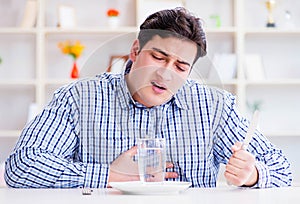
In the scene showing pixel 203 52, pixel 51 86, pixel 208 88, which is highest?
pixel 203 52

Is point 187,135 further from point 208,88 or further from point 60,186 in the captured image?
point 60,186

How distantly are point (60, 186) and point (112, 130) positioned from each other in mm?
252

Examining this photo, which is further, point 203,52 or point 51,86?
point 51,86

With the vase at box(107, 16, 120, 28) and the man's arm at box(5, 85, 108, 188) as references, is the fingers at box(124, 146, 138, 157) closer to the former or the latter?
the man's arm at box(5, 85, 108, 188)

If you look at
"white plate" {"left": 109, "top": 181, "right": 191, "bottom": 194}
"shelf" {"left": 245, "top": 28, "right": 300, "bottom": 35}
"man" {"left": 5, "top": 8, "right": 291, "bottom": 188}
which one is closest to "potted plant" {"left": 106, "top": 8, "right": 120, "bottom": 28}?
"shelf" {"left": 245, "top": 28, "right": 300, "bottom": 35}

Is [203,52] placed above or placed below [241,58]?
above

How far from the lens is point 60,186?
1.81m

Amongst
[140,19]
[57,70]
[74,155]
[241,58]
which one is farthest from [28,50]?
[74,155]

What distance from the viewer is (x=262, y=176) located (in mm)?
1693

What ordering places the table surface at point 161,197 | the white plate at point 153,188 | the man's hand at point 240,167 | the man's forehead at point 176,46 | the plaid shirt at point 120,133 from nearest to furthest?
the table surface at point 161,197 < the white plate at point 153,188 < the man's hand at point 240,167 < the man's forehead at point 176,46 < the plaid shirt at point 120,133

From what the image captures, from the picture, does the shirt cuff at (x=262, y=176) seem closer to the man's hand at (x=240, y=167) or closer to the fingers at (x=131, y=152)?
the man's hand at (x=240, y=167)

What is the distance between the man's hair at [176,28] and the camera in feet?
5.88

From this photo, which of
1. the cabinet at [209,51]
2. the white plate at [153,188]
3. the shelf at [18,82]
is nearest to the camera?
the white plate at [153,188]

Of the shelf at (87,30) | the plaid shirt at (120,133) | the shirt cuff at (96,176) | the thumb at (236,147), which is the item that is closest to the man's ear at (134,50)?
the plaid shirt at (120,133)
